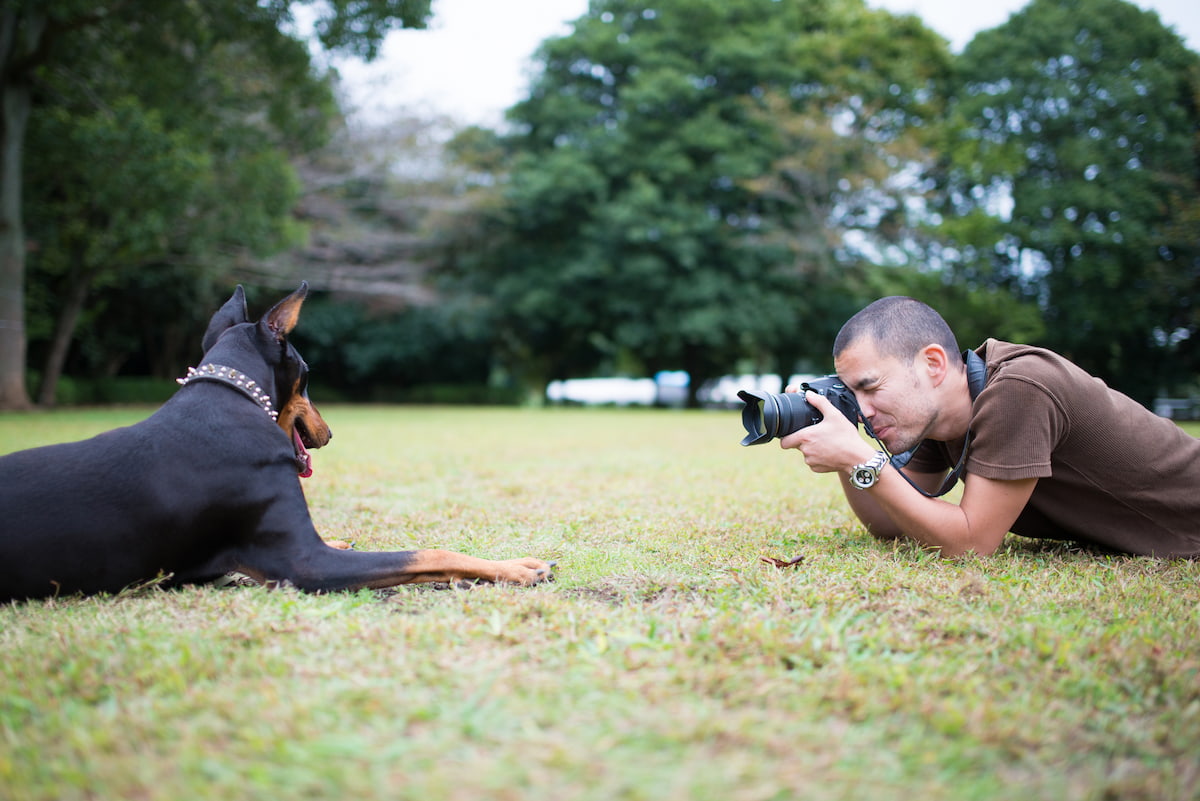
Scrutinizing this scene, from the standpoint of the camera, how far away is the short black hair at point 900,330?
2.92m

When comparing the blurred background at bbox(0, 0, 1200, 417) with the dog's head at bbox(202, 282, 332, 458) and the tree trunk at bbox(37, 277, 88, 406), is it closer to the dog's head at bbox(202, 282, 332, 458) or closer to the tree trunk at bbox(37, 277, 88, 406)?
the tree trunk at bbox(37, 277, 88, 406)

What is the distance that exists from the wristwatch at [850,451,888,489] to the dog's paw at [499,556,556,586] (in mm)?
1185

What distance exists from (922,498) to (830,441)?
41 cm

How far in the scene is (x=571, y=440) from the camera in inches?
448

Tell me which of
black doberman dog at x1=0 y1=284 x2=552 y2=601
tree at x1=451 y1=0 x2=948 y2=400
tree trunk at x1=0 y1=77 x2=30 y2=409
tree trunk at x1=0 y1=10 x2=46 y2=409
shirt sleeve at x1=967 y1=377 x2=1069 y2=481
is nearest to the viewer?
black doberman dog at x1=0 y1=284 x2=552 y2=601

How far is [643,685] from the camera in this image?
1808 millimetres

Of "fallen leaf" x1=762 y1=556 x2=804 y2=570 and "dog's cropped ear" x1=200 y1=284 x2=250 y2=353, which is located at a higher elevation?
"dog's cropped ear" x1=200 y1=284 x2=250 y2=353

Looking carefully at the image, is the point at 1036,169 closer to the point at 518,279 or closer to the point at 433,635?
the point at 518,279

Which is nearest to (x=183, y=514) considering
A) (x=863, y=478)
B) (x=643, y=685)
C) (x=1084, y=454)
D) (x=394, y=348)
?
(x=643, y=685)

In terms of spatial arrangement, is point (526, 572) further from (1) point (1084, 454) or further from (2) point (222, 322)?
(1) point (1084, 454)

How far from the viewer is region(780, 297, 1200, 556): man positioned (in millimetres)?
2793

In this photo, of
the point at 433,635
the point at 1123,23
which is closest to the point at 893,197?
the point at 1123,23

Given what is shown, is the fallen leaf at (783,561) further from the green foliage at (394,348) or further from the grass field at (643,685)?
the green foliage at (394,348)

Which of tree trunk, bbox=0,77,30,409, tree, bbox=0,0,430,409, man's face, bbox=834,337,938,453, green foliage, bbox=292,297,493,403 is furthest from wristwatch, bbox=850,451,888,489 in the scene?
green foliage, bbox=292,297,493,403
